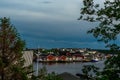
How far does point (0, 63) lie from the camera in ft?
88.0

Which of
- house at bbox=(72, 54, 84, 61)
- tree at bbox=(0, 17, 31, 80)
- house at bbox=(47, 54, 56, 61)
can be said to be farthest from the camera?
house at bbox=(72, 54, 84, 61)

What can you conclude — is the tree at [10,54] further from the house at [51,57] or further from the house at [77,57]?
the house at [77,57]

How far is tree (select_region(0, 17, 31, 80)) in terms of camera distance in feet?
88.3

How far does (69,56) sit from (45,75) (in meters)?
156

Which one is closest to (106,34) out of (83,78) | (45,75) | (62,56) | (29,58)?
(83,78)

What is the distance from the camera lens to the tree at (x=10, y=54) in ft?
88.3

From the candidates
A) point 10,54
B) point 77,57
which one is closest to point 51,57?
point 77,57

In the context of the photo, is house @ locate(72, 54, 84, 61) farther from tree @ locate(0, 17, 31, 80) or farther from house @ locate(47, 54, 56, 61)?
tree @ locate(0, 17, 31, 80)

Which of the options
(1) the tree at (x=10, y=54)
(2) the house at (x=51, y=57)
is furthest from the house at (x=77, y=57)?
(1) the tree at (x=10, y=54)

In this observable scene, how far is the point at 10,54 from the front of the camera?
27359mm

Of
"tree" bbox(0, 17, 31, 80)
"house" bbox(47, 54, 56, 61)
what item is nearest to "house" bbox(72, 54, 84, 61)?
"house" bbox(47, 54, 56, 61)

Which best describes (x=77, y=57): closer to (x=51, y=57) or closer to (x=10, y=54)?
(x=51, y=57)

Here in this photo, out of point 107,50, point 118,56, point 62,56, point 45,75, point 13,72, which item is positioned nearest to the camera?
point 118,56

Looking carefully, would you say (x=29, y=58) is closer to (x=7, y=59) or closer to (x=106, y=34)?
(x=7, y=59)
